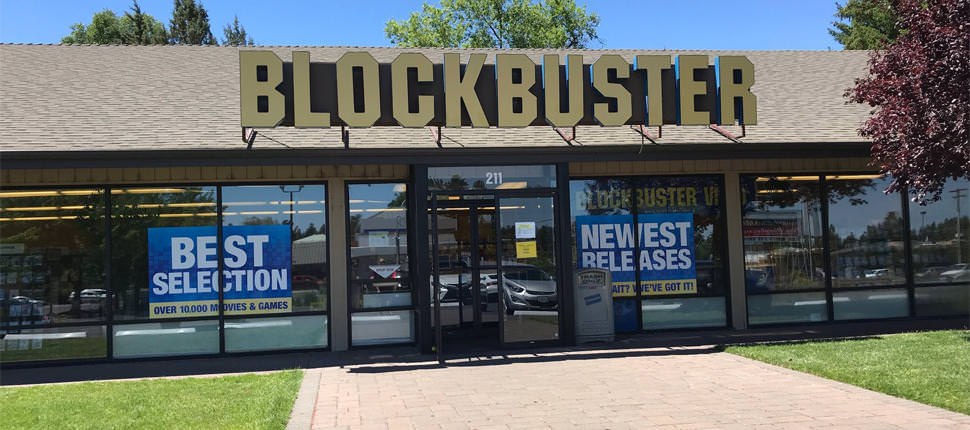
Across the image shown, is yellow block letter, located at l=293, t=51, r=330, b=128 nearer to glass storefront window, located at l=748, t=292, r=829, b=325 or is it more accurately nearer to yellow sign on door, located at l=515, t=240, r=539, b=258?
yellow sign on door, located at l=515, t=240, r=539, b=258

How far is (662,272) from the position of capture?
12977 millimetres

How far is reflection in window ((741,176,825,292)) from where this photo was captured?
13.1 metres

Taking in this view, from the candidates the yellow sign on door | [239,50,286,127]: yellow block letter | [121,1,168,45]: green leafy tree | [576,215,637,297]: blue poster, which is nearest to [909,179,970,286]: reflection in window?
[576,215,637,297]: blue poster

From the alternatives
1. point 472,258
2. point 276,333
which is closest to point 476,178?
point 472,258

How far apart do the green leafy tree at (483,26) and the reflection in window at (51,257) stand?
28221mm

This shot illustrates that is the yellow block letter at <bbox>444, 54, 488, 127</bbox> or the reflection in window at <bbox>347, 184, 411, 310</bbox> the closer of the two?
the yellow block letter at <bbox>444, 54, 488, 127</bbox>

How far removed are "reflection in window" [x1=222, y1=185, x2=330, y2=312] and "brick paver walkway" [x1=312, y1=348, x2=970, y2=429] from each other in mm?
2111

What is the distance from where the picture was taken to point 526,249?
11555mm

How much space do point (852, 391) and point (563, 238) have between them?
4.68 meters

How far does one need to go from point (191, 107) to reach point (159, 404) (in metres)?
6.64

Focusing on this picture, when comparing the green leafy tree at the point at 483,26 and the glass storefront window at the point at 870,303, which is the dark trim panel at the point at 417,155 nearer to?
the glass storefront window at the point at 870,303

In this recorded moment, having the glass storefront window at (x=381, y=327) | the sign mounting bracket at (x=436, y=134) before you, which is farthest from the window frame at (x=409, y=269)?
the sign mounting bracket at (x=436, y=134)

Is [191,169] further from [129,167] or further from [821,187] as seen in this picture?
[821,187]

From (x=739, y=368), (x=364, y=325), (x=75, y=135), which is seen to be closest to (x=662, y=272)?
(x=739, y=368)
